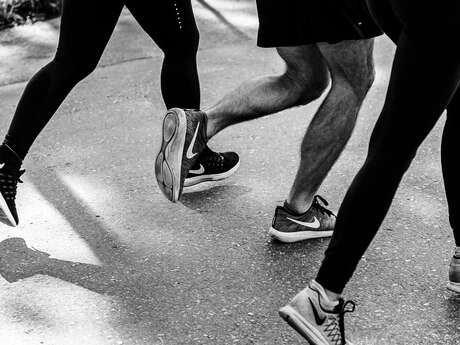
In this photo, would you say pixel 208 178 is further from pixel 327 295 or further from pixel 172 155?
pixel 327 295

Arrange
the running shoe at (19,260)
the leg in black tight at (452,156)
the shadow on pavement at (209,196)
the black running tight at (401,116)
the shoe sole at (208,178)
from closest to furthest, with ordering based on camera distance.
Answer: the black running tight at (401,116)
the leg in black tight at (452,156)
the running shoe at (19,260)
the shadow on pavement at (209,196)
the shoe sole at (208,178)

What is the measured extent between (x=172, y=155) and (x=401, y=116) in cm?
129

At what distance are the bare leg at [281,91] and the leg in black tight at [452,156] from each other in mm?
719

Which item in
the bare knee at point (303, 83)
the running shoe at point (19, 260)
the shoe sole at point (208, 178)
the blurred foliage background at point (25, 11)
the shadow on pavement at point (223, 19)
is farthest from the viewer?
the blurred foliage background at point (25, 11)

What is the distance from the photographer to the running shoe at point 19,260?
3.45 meters

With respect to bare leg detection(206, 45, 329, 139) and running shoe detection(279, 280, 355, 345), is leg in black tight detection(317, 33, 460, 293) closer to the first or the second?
running shoe detection(279, 280, 355, 345)

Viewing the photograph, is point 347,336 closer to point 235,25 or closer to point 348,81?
point 348,81

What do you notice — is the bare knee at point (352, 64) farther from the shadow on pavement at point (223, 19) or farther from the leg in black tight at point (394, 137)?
the shadow on pavement at point (223, 19)

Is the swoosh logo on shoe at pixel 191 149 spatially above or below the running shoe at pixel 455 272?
above

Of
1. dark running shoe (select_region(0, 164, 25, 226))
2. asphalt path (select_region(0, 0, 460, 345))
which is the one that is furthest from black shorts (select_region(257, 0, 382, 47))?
dark running shoe (select_region(0, 164, 25, 226))

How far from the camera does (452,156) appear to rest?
3000 millimetres

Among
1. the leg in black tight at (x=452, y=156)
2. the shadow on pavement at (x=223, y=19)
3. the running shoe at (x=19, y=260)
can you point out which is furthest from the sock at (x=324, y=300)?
the shadow on pavement at (x=223, y=19)

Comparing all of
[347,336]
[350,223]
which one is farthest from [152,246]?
[350,223]

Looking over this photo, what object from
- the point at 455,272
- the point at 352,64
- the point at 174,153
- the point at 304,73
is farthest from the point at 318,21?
the point at 455,272
